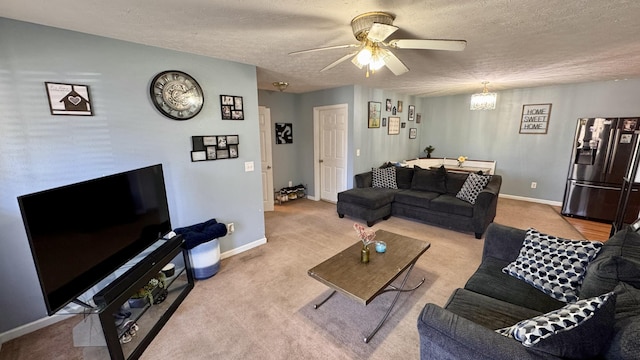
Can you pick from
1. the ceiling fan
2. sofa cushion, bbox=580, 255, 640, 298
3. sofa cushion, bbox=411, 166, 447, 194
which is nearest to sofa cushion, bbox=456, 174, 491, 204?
sofa cushion, bbox=411, 166, 447, 194

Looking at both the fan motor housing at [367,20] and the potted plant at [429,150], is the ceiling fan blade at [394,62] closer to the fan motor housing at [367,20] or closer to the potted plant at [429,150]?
the fan motor housing at [367,20]

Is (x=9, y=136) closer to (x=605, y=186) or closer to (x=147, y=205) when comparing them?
(x=147, y=205)

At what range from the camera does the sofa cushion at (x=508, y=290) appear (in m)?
1.60

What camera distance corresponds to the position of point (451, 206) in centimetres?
378

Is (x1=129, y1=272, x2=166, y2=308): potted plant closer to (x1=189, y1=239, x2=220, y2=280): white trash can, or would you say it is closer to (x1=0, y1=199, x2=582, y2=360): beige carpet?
(x1=0, y1=199, x2=582, y2=360): beige carpet

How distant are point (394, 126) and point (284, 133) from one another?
238 cm

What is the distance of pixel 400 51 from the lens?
8.38 feet

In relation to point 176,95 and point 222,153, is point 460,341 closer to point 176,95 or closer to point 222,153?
point 222,153

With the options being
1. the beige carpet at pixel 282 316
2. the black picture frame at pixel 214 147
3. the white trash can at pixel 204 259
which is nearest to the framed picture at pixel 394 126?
the beige carpet at pixel 282 316

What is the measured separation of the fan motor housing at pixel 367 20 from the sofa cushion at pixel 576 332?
1818 mm

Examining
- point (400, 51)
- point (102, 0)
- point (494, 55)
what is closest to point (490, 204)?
point (494, 55)

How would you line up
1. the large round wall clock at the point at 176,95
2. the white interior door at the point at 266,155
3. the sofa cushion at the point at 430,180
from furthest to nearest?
the white interior door at the point at 266,155 < the sofa cushion at the point at 430,180 < the large round wall clock at the point at 176,95

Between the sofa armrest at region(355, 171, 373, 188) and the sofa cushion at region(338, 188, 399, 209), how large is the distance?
0.55ft

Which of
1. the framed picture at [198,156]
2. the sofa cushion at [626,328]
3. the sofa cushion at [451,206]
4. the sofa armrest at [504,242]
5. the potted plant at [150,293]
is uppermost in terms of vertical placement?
the framed picture at [198,156]
